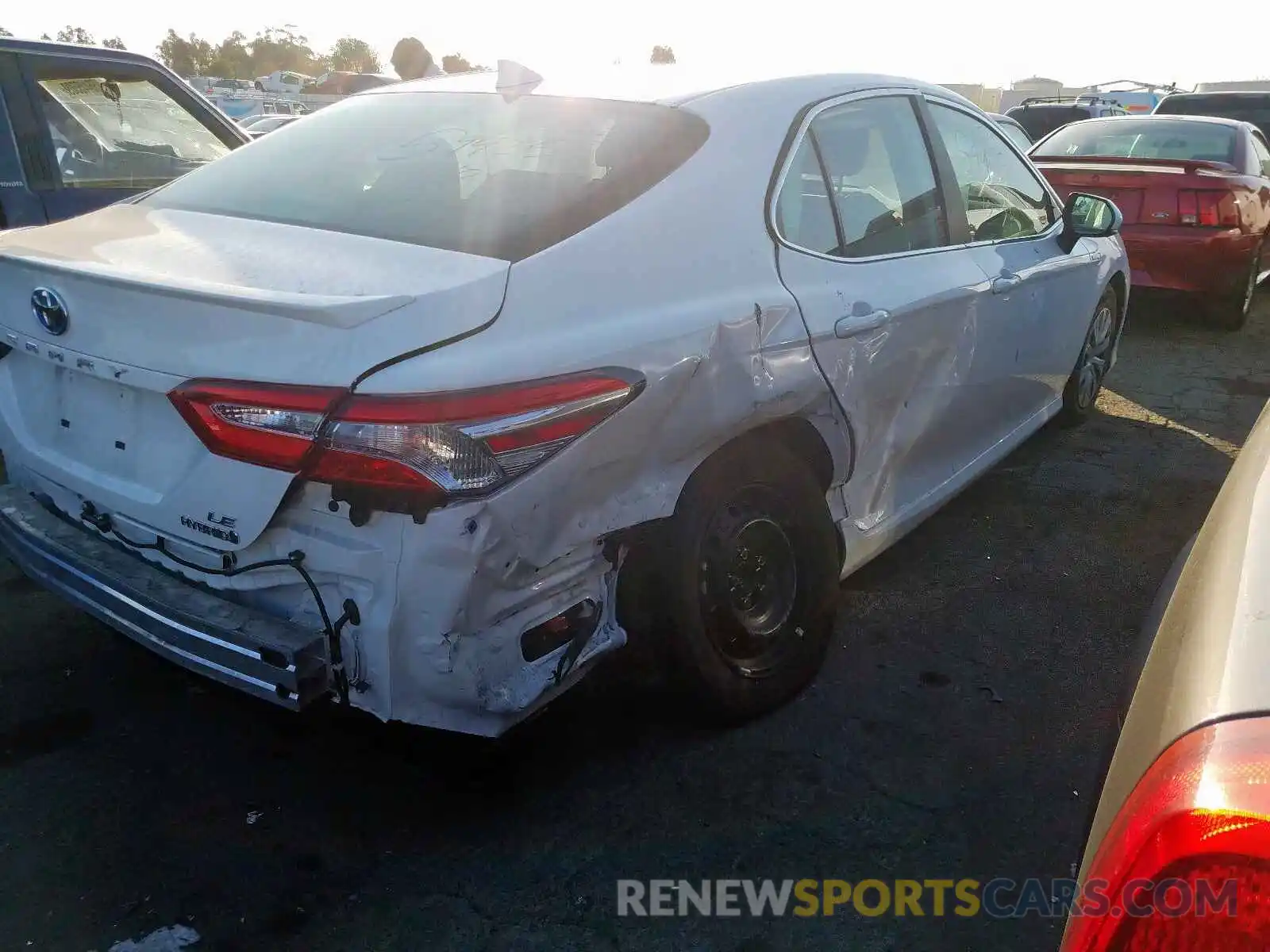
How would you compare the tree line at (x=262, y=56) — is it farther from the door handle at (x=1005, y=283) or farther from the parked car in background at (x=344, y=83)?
the door handle at (x=1005, y=283)

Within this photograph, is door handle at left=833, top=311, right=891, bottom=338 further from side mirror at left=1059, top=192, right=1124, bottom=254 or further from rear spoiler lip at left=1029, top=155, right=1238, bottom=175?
rear spoiler lip at left=1029, top=155, right=1238, bottom=175

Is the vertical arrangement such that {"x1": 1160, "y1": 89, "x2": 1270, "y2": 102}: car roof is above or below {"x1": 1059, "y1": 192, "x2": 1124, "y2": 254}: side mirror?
above

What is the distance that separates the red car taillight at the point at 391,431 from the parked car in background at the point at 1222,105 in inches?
486

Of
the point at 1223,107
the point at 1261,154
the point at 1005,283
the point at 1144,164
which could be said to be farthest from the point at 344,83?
the point at 1005,283

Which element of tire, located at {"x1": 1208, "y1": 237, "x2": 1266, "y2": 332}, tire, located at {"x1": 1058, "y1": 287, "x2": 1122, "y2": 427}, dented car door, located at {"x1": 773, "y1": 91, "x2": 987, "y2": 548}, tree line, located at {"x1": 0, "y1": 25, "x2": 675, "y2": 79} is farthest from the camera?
tree line, located at {"x1": 0, "y1": 25, "x2": 675, "y2": 79}

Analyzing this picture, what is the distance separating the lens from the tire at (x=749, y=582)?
8.21 ft

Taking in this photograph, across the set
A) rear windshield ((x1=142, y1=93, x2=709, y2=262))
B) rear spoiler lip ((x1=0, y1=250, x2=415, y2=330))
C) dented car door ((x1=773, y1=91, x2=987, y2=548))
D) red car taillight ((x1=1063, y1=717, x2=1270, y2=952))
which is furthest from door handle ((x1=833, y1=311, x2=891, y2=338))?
red car taillight ((x1=1063, y1=717, x2=1270, y2=952))

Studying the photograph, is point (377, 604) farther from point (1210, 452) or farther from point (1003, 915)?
point (1210, 452)

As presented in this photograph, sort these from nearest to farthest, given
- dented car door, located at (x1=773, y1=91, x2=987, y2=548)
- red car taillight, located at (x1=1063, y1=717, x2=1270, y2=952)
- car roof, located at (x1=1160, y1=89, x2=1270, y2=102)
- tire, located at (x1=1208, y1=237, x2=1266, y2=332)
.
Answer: red car taillight, located at (x1=1063, y1=717, x2=1270, y2=952)
dented car door, located at (x1=773, y1=91, x2=987, y2=548)
tire, located at (x1=1208, y1=237, x2=1266, y2=332)
car roof, located at (x1=1160, y1=89, x2=1270, y2=102)

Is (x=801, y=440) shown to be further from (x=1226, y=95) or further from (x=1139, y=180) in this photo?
(x=1226, y=95)

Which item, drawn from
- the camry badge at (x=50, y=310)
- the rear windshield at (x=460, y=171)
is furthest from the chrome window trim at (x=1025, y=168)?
the camry badge at (x=50, y=310)

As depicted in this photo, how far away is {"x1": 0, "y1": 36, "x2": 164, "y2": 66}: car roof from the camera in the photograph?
4578 mm

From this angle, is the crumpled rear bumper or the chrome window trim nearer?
the crumpled rear bumper

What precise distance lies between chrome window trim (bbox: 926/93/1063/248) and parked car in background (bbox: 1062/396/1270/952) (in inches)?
96.5
